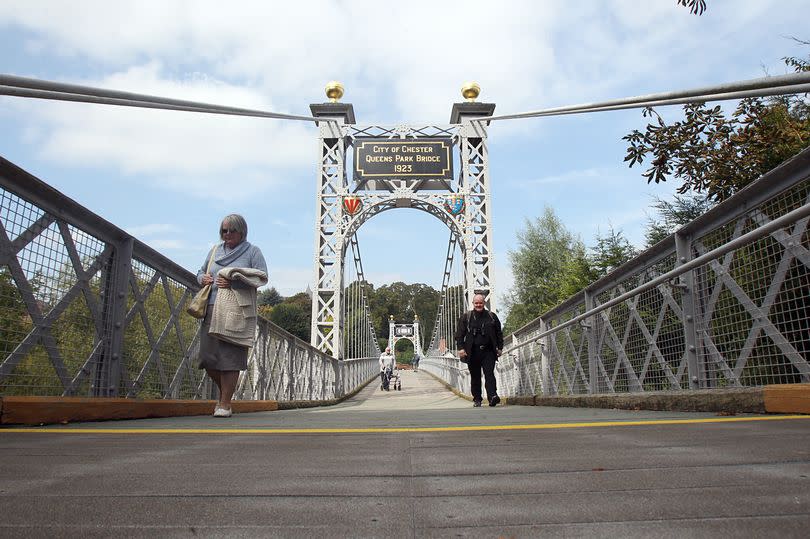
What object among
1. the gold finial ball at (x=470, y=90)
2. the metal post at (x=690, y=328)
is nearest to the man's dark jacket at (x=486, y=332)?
the metal post at (x=690, y=328)

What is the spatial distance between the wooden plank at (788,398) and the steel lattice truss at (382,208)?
42.2 feet

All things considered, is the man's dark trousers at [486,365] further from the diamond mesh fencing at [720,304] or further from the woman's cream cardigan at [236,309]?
the woman's cream cardigan at [236,309]

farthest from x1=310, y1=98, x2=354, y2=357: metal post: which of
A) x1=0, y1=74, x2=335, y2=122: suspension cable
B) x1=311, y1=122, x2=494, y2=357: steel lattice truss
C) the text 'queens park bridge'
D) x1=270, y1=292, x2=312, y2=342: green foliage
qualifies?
x1=270, y1=292, x2=312, y2=342: green foliage

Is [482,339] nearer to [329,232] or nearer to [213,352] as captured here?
[213,352]

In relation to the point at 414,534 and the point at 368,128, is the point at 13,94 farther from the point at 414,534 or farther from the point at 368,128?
the point at 368,128

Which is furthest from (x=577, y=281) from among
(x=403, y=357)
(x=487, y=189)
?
(x=403, y=357)

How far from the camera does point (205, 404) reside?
4.98 metres

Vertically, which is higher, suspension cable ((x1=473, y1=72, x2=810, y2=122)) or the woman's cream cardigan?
suspension cable ((x1=473, y1=72, x2=810, y2=122))

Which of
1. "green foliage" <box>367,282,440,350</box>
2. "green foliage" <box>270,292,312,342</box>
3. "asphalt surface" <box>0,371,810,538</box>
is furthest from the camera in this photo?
"green foliage" <box>367,282,440,350</box>

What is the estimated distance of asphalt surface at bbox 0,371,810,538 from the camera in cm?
113

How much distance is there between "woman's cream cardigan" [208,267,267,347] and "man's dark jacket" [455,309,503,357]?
344 centimetres

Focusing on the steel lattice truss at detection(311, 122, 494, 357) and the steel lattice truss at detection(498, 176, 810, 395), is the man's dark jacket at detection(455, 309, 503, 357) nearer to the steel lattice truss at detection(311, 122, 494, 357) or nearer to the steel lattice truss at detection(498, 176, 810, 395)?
the steel lattice truss at detection(498, 176, 810, 395)

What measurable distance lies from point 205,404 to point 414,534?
420 centimetres

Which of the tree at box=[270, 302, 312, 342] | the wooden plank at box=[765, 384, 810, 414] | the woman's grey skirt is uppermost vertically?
the tree at box=[270, 302, 312, 342]
